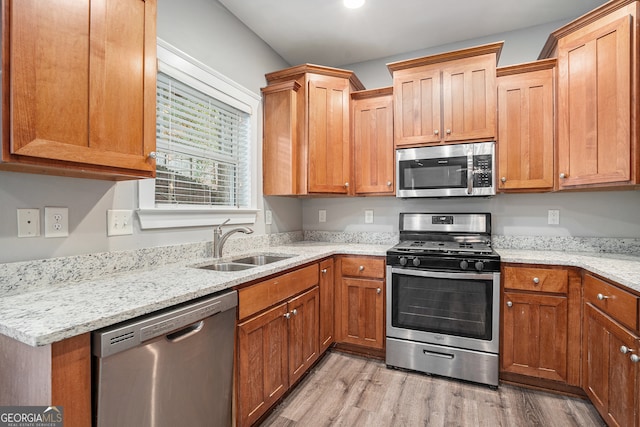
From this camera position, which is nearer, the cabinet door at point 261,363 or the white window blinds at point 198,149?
the cabinet door at point 261,363

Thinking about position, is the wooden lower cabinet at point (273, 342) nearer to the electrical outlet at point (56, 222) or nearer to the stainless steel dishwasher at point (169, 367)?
the stainless steel dishwasher at point (169, 367)

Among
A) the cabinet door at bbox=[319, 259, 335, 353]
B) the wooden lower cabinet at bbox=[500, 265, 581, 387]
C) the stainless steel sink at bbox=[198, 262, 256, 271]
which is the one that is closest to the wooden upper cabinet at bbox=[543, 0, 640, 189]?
the wooden lower cabinet at bbox=[500, 265, 581, 387]

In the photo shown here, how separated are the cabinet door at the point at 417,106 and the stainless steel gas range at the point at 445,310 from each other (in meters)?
0.92

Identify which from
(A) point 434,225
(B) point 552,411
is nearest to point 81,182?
(A) point 434,225

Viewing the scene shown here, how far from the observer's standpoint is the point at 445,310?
7.48 feet

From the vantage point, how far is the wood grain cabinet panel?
1838mm

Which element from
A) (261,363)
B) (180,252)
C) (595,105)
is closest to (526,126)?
(595,105)

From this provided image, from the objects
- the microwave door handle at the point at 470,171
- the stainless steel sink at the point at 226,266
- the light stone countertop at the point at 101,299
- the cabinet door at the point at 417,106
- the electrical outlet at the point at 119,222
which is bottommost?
the stainless steel sink at the point at 226,266

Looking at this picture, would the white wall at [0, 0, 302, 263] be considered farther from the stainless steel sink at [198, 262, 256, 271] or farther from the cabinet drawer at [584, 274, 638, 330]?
the cabinet drawer at [584, 274, 638, 330]

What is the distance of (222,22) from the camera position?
2320 mm

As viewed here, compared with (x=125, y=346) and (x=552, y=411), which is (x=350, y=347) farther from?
(x=125, y=346)

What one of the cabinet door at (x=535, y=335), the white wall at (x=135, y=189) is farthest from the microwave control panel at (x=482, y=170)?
the white wall at (x=135, y=189)

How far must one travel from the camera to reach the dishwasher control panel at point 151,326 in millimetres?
976

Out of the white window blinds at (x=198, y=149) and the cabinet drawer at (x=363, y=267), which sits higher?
the white window blinds at (x=198, y=149)
